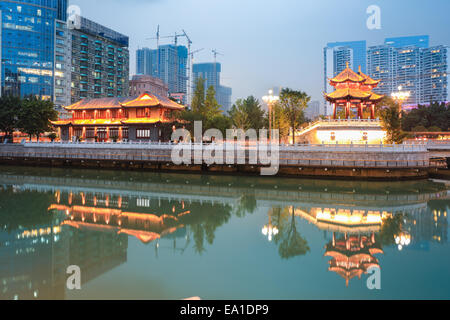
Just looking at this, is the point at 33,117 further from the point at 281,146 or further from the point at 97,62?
the point at 97,62

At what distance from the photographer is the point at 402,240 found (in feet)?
41.7

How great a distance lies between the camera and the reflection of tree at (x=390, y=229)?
1259 centimetres

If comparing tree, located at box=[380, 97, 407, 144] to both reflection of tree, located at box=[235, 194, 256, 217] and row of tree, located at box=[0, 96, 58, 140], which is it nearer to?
reflection of tree, located at box=[235, 194, 256, 217]

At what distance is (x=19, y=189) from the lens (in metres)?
24.3

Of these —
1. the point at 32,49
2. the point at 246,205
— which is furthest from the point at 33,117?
the point at 246,205

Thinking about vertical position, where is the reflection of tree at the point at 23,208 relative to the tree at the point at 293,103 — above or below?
below

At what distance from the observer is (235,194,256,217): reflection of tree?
17891 mm

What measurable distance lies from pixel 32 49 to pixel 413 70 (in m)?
127

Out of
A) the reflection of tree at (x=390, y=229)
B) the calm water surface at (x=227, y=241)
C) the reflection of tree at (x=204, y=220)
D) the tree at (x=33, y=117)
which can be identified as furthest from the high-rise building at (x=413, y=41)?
the reflection of tree at (x=204, y=220)

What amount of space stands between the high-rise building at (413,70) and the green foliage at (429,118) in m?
60.1

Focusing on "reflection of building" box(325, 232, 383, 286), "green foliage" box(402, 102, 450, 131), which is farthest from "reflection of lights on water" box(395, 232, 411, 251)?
"green foliage" box(402, 102, 450, 131)

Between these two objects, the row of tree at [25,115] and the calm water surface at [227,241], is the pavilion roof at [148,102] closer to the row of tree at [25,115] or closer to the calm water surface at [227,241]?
the row of tree at [25,115]

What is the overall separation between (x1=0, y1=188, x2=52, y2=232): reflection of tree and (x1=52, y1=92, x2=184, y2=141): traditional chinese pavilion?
2005 cm
